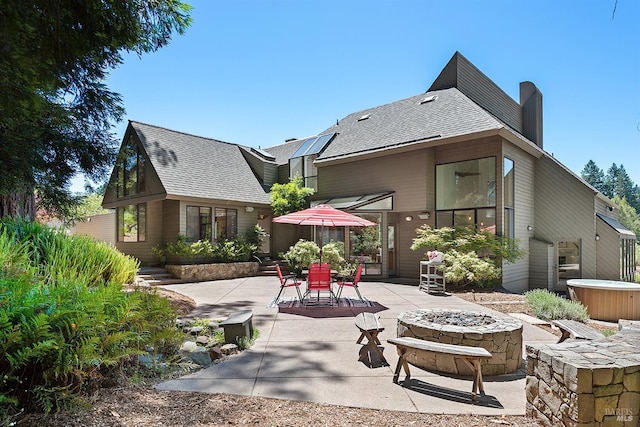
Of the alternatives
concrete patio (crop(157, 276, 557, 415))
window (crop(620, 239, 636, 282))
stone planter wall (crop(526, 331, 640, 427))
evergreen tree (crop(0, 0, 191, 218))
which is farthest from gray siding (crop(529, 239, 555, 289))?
evergreen tree (crop(0, 0, 191, 218))

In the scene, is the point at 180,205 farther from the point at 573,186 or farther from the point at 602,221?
the point at 602,221

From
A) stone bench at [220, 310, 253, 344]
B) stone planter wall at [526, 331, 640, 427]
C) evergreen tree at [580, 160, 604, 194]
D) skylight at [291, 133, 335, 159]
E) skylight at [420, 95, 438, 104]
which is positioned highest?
evergreen tree at [580, 160, 604, 194]

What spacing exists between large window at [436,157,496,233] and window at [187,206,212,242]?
906cm

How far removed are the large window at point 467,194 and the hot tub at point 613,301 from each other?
3159 millimetres

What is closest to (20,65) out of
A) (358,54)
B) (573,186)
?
(358,54)

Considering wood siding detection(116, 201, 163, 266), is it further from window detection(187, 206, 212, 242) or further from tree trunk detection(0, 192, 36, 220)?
tree trunk detection(0, 192, 36, 220)

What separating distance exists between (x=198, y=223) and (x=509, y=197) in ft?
38.3

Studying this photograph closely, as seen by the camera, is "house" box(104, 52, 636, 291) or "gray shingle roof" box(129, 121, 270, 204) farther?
"gray shingle roof" box(129, 121, 270, 204)

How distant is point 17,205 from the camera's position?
29.7 feet

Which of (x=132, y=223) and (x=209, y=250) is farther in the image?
(x=132, y=223)

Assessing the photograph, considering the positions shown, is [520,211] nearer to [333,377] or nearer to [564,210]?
[564,210]

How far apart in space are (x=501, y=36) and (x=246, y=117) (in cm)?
1092

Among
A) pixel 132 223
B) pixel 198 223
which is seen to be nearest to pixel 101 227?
pixel 132 223

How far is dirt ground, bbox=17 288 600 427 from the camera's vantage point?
8.95 feet
